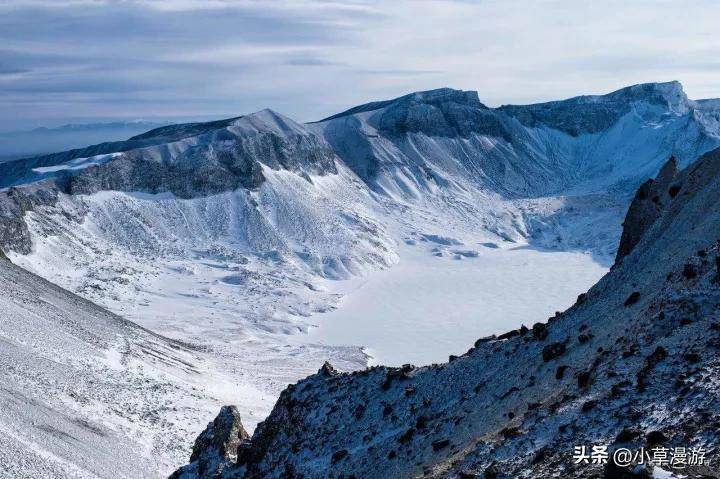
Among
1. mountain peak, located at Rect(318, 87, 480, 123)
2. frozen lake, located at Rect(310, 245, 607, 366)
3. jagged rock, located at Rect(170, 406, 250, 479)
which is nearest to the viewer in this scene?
jagged rock, located at Rect(170, 406, 250, 479)

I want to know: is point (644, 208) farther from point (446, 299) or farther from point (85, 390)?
point (446, 299)

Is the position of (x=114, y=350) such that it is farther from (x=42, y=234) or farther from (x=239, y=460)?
(x=42, y=234)

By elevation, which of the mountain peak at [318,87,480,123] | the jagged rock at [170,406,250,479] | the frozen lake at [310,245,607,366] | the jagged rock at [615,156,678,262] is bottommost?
the jagged rock at [170,406,250,479]

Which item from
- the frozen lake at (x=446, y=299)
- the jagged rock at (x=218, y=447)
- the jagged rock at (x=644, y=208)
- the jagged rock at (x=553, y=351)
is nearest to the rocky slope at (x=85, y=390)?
the jagged rock at (x=218, y=447)

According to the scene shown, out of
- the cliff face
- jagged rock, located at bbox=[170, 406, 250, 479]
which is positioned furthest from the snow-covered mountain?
the cliff face

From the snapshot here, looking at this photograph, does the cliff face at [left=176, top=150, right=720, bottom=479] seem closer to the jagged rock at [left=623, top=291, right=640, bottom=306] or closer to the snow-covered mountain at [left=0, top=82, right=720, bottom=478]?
the jagged rock at [left=623, top=291, right=640, bottom=306]

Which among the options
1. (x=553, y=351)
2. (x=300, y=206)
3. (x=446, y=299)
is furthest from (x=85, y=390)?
(x=300, y=206)

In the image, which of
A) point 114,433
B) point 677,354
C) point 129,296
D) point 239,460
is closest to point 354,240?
point 129,296
